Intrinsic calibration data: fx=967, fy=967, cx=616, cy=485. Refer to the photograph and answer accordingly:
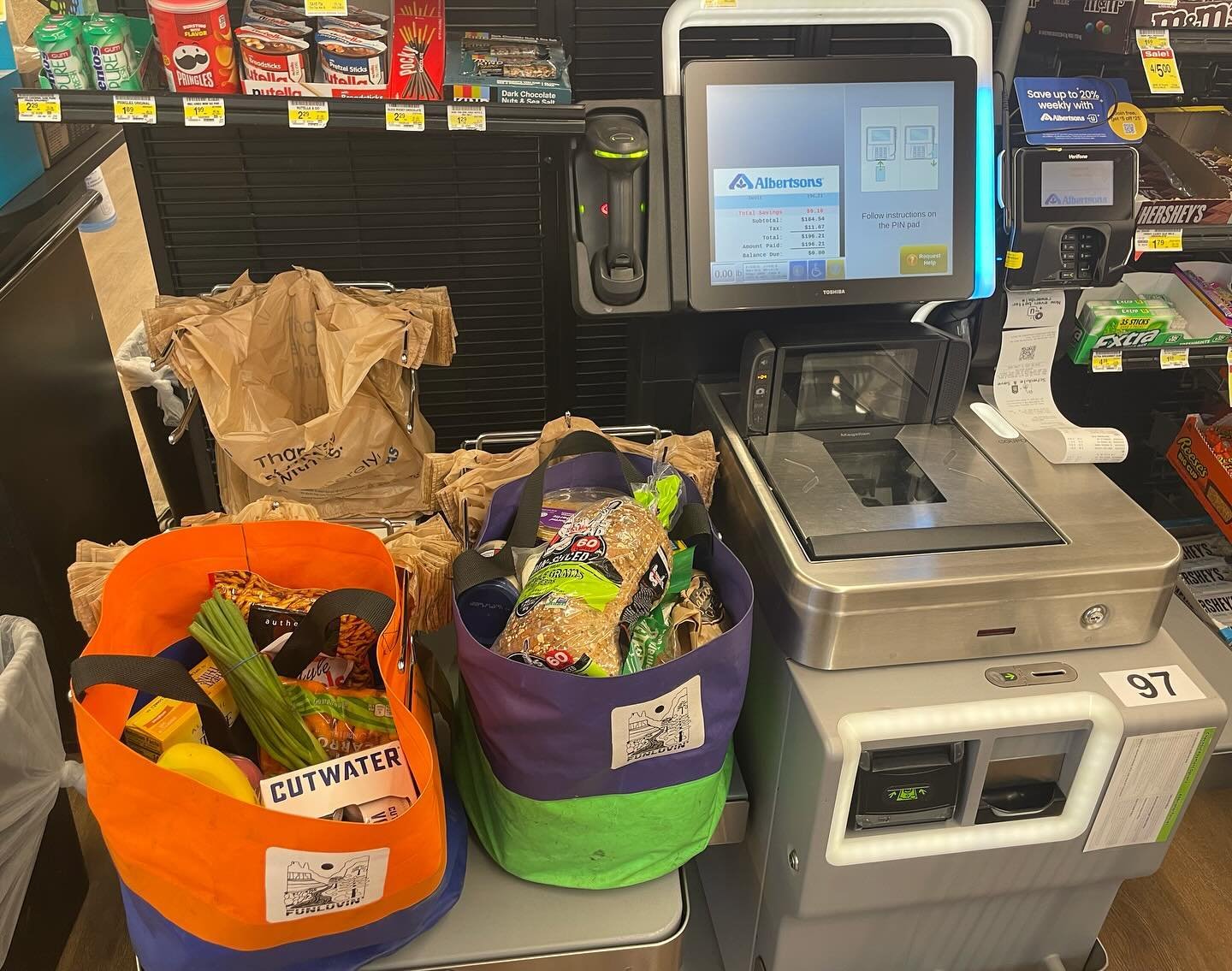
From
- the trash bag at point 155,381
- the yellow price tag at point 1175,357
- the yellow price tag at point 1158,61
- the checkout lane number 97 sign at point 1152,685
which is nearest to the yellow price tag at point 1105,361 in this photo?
the yellow price tag at point 1175,357

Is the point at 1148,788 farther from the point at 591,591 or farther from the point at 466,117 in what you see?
the point at 466,117

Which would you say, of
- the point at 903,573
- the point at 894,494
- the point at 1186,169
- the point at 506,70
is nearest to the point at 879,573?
the point at 903,573

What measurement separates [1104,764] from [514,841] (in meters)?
0.81

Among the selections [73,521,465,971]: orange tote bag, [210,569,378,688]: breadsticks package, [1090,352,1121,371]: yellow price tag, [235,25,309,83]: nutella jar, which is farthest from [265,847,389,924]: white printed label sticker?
[1090,352,1121,371]: yellow price tag

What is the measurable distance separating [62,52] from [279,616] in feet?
2.85

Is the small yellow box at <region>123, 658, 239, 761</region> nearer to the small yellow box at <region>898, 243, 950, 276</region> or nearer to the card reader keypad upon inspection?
the small yellow box at <region>898, 243, 950, 276</region>

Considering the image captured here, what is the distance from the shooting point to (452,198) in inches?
80.4

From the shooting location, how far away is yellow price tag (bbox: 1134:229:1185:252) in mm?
1731

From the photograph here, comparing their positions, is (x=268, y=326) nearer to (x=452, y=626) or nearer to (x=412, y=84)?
(x=412, y=84)

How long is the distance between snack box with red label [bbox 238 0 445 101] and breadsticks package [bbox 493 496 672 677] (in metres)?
0.72

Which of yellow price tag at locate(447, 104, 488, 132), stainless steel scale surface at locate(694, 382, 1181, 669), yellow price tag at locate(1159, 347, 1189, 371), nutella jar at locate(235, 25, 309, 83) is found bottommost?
stainless steel scale surface at locate(694, 382, 1181, 669)

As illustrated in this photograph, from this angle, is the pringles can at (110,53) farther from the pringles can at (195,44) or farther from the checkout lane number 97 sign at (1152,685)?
the checkout lane number 97 sign at (1152,685)

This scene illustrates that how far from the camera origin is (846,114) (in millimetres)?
1445

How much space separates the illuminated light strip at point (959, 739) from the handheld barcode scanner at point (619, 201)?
69cm
